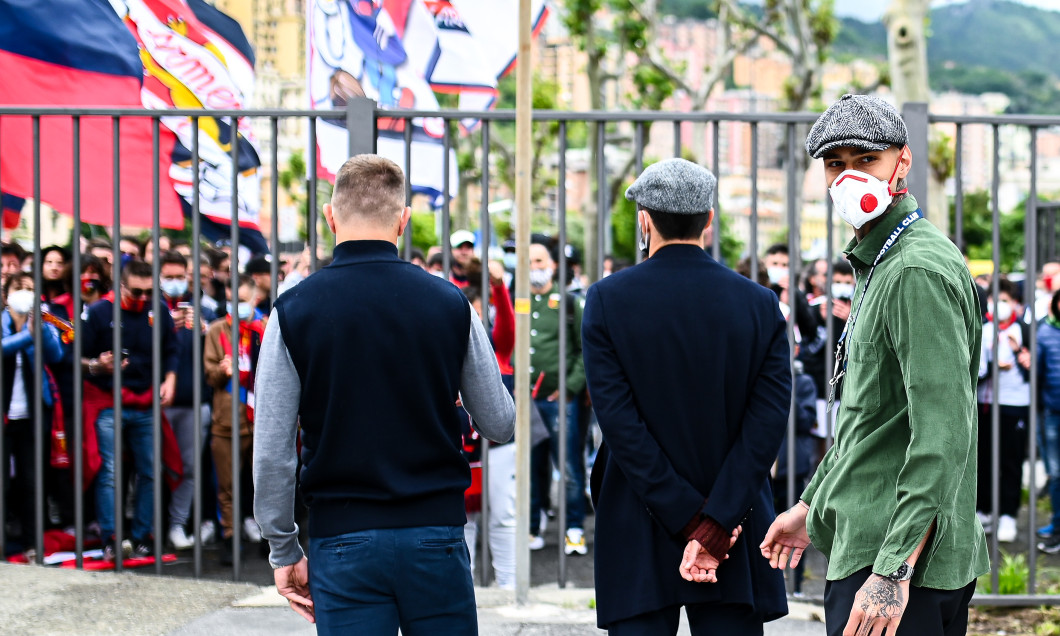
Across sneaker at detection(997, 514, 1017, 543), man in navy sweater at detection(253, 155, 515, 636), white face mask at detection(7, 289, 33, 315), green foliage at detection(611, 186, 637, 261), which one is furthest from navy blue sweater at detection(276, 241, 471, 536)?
green foliage at detection(611, 186, 637, 261)

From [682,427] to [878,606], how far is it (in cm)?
86

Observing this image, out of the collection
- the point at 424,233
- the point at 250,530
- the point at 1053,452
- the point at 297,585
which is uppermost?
the point at 424,233

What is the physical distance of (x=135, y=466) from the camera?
6.85 meters

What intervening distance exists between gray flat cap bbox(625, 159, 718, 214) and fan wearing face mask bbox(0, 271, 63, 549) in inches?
156

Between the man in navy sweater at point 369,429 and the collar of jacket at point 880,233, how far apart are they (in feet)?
3.25

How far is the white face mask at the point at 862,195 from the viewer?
2598 millimetres

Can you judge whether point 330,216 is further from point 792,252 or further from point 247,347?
point 247,347

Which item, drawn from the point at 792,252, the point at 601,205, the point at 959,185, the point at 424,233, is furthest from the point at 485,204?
the point at 424,233

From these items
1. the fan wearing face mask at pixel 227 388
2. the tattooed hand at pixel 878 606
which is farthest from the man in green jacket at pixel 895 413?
the fan wearing face mask at pixel 227 388

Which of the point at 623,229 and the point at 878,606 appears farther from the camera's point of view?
the point at 623,229

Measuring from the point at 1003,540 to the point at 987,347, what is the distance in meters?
1.37

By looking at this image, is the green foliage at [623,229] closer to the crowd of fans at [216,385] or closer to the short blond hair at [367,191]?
the crowd of fans at [216,385]

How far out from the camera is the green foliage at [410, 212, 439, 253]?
47.6 meters

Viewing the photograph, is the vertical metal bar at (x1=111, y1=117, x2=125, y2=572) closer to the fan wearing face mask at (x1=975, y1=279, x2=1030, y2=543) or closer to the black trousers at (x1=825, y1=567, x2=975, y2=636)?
the black trousers at (x1=825, y1=567, x2=975, y2=636)
